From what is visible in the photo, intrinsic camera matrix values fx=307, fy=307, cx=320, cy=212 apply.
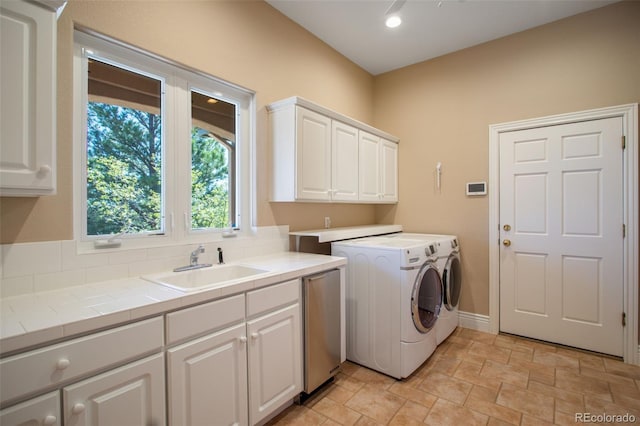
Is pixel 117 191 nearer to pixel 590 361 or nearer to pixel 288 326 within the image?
pixel 288 326

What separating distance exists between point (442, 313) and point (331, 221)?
140cm

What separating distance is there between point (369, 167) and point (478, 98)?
138 centimetres

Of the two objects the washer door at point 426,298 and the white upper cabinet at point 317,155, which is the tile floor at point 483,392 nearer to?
the washer door at point 426,298

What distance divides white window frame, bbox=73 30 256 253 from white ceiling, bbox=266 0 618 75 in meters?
1.04

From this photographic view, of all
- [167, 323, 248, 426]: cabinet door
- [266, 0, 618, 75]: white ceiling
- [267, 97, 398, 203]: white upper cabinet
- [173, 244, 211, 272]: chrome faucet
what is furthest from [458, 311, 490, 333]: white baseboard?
[266, 0, 618, 75]: white ceiling

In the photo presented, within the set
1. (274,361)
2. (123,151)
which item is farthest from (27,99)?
(274,361)

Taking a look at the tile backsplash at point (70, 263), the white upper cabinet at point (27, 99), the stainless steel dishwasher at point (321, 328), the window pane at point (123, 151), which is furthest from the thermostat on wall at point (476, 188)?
the white upper cabinet at point (27, 99)

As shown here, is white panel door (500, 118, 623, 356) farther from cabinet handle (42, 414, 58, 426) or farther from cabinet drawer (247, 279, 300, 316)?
cabinet handle (42, 414, 58, 426)

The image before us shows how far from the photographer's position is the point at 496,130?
10.5 ft

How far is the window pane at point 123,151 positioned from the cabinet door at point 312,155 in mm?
1004

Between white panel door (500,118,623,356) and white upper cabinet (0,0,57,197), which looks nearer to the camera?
white upper cabinet (0,0,57,197)

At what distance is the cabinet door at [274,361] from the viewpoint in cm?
167

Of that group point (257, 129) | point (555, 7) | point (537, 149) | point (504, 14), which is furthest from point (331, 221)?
point (555, 7)

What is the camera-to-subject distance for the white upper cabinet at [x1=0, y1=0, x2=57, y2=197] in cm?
116
